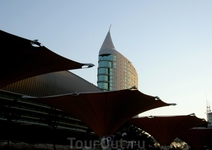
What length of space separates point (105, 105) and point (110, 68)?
91471 millimetres

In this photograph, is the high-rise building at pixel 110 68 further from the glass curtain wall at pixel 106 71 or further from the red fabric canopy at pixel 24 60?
the red fabric canopy at pixel 24 60

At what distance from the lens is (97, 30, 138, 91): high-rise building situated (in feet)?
385

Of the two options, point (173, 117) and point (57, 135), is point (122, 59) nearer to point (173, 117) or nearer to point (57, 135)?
point (57, 135)

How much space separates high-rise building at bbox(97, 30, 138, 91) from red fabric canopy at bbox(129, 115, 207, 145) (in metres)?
68.7

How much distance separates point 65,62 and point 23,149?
20085 millimetres

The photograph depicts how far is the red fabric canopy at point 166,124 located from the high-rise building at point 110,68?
6873cm

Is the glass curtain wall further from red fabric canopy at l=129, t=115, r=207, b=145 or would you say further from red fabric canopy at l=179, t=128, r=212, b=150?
red fabric canopy at l=129, t=115, r=207, b=145

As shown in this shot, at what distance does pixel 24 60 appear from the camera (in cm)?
1986

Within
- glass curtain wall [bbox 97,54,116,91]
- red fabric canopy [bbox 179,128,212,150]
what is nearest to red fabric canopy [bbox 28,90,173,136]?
red fabric canopy [bbox 179,128,212,150]

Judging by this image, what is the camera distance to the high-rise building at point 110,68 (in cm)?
11738

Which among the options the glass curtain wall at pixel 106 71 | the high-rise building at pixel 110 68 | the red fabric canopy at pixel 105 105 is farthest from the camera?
the high-rise building at pixel 110 68

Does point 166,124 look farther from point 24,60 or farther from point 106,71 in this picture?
point 106,71

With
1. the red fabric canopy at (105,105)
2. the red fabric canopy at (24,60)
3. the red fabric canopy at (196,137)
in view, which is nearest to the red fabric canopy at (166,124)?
the red fabric canopy at (105,105)

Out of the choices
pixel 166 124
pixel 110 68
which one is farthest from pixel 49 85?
pixel 110 68
